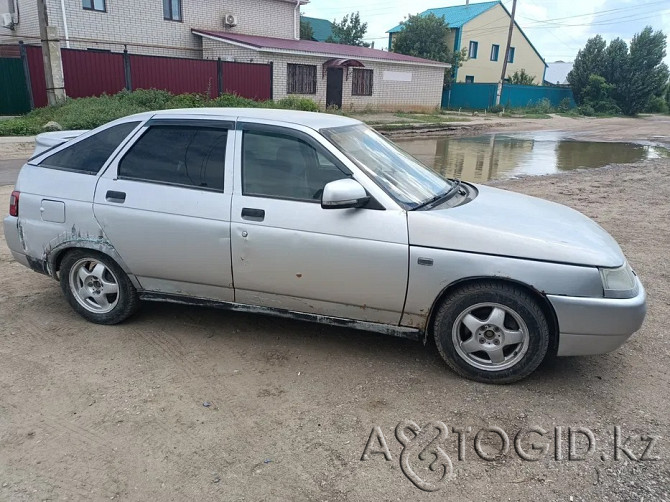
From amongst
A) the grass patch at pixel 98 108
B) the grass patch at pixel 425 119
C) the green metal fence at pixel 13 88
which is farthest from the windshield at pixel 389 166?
the grass patch at pixel 425 119

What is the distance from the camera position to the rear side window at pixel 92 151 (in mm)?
4141

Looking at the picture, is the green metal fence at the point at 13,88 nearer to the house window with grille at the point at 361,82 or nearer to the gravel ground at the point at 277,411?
the house window with grille at the point at 361,82

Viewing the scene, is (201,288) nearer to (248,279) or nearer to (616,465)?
(248,279)

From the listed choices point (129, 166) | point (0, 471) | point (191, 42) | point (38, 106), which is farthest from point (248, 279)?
point (191, 42)

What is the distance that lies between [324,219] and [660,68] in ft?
171

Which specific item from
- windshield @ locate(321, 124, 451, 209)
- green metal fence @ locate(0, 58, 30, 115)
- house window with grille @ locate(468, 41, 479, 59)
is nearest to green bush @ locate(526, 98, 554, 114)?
house window with grille @ locate(468, 41, 479, 59)

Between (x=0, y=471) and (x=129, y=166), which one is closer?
(x=0, y=471)

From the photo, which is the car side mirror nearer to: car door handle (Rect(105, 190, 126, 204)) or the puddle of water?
car door handle (Rect(105, 190, 126, 204))

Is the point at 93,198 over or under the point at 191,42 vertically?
under

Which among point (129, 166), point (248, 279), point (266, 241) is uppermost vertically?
point (129, 166)

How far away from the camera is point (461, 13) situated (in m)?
48.0

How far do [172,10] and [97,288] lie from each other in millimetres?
24804

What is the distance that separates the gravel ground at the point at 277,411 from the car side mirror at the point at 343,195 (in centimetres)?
115

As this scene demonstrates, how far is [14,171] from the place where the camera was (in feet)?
36.9
